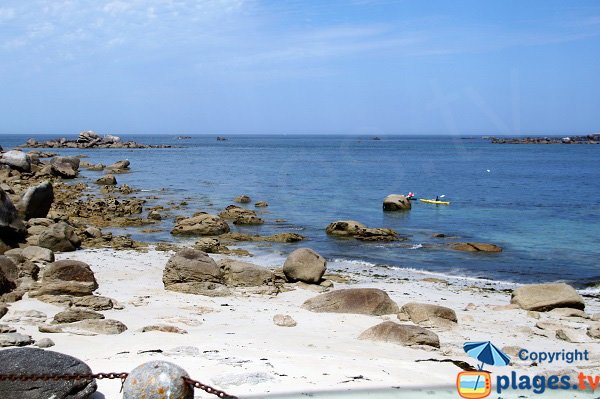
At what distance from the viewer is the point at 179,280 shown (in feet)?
45.5

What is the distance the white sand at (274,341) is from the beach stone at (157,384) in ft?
3.64

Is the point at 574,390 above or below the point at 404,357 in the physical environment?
above

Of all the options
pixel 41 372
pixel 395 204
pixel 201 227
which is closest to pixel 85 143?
pixel 395 204

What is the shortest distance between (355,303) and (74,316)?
18.1 ft

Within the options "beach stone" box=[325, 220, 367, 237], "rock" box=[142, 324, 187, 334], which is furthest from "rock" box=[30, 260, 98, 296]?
"beach stone" box=[325, 220, 367, 237]

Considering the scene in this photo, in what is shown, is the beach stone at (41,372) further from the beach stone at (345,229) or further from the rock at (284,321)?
the beach stone at (345,229)

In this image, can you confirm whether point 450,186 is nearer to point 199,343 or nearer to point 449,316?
point 449,316

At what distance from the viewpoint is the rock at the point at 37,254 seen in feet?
50.6

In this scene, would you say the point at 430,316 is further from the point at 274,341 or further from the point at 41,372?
the point at 41,372

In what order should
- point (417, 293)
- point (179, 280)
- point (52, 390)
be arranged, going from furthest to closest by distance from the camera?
point (417, 293) → point (179, 280) → point (52, 390)

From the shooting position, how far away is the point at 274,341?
9.63 m

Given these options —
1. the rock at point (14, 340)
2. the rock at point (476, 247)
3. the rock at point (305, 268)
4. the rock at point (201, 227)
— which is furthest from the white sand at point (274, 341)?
the rock at point (201, 227)

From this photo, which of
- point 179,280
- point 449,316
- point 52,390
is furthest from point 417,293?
point 52,390

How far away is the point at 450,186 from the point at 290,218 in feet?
74.8
